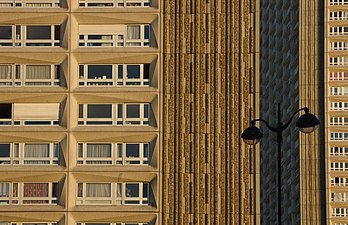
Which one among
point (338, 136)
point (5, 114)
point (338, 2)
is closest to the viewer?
point (5, 114)

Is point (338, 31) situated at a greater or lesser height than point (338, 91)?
greater

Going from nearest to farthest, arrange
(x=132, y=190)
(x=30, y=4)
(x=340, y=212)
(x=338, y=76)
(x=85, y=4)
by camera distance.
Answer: (x=132, y=190)
(x=85, y=4)
(x=30, y=4)
(x=340, y=212)
(x=338, y=76)

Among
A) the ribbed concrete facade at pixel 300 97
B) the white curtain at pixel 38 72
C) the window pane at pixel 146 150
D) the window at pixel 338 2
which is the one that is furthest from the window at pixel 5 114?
the window at pixel 338 2

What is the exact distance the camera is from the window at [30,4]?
190 feet

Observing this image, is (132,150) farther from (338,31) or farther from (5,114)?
(338,31)

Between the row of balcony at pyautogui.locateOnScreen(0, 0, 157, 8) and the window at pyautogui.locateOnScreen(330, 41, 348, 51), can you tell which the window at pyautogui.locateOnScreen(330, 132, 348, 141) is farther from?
the row of balcony at pyautogui.locateOnScreen(0, 0, 157, 8)

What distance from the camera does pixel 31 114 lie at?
187 feet

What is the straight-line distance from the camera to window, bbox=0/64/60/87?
57.3 m

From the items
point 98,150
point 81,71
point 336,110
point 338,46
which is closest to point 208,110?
point 98,150

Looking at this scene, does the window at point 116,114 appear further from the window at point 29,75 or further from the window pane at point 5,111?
the window pane at point 5,111

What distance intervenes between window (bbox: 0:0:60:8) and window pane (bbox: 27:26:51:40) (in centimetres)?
104

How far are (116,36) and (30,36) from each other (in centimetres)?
412

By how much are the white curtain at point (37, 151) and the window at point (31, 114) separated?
3.38 ft

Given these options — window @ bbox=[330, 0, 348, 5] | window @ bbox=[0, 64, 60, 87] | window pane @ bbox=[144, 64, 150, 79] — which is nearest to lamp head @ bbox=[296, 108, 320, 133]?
window pane @ bbox=[144, 64, 150, 79]
